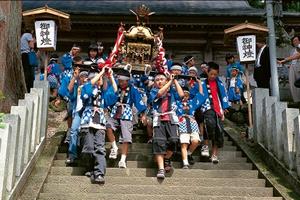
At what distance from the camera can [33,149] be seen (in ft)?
20.8

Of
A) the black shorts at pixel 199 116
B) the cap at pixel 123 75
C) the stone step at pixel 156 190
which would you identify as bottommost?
the stone step at pixel 156 190

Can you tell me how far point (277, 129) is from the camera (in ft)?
21.7

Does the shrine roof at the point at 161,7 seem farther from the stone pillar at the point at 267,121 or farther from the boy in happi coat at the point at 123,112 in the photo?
the boy in happi coat at the point at 123,112

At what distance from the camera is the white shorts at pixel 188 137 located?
21.7 feet

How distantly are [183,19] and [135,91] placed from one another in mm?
6861

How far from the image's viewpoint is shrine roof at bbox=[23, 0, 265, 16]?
13290 millimetres

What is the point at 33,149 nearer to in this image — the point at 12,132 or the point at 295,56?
the point at 12,132

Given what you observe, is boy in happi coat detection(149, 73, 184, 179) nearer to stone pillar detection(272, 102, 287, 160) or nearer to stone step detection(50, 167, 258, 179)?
stone step detection(50, 167, 258, 179)

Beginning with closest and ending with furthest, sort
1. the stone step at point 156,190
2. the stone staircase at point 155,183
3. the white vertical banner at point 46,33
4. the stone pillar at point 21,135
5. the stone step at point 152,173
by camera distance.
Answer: the stone pillar at point 21,135 → the stone staircase at point 155,183 → the stone step at point 156,190 → the stone step at point 152,173 → the white vertical banner at point 46,33

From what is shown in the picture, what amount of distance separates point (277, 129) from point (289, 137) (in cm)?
43

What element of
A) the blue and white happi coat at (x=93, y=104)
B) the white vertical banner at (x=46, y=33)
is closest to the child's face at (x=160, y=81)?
the blue and white happi coat at (x=93, y=104)

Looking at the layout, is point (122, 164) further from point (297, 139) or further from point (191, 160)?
point (297, 139)

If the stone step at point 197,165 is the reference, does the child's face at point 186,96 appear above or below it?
above

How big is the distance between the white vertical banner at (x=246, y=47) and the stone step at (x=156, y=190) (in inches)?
129
